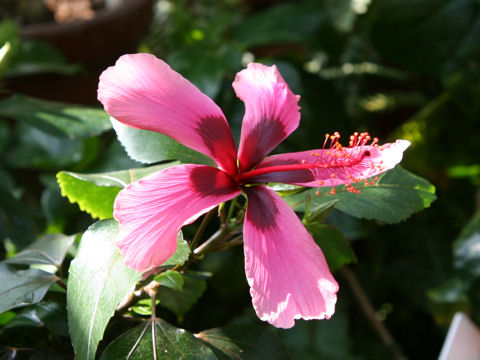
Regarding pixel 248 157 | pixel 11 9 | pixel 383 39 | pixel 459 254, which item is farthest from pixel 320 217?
pixel 11 9

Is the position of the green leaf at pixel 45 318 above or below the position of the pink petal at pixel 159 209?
below

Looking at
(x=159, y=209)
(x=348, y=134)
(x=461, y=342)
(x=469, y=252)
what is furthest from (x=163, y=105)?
(x=348, y=134)

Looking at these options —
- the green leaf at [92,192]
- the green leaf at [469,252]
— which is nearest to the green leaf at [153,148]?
the green leaf at [92,192]

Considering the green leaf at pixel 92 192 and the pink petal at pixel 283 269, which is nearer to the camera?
the pink petal at pixel 283 269

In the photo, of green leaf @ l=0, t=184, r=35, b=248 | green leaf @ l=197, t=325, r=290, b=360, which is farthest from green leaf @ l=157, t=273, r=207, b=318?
green leaf @ l=0, t=184, r=35, b=248

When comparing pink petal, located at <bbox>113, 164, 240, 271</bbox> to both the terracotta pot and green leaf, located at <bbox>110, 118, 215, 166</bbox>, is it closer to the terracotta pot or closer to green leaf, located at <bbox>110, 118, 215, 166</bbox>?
green leaf, located at <bbox>110, 118, 215, 166</bbox>

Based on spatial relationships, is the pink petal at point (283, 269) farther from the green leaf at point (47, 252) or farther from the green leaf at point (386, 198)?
the green leaf at point (47, 252)
